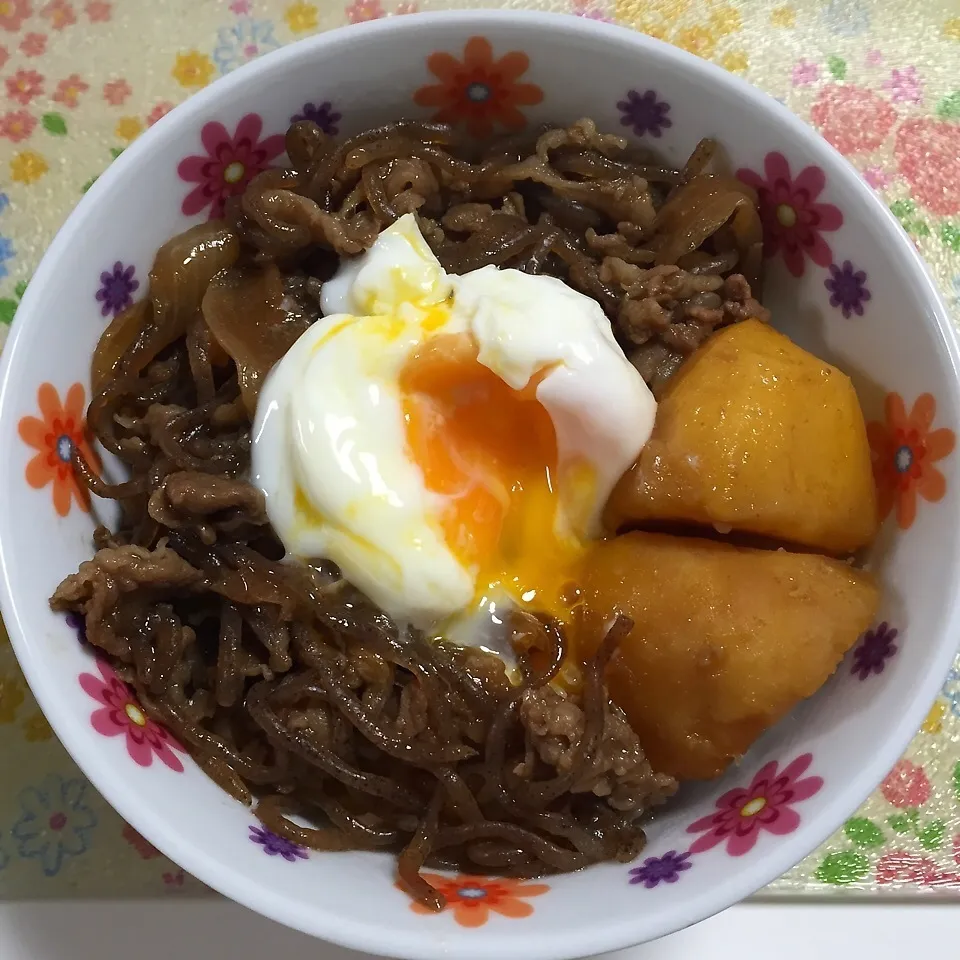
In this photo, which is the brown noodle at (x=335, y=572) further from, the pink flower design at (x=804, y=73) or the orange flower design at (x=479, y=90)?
the pink flower design at (x=804, y=73)

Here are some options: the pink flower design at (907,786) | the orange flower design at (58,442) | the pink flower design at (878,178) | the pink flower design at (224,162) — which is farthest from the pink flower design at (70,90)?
the pink flower design at (907,786)

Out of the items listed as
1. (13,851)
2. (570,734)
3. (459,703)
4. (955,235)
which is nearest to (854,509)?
(570,734)

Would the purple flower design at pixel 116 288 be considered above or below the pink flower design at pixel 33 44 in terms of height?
below

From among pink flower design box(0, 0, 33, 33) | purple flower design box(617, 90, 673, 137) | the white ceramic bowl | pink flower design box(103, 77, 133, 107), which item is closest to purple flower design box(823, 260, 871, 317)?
the white ceramic bowl

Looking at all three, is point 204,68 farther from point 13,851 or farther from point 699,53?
point 13,851

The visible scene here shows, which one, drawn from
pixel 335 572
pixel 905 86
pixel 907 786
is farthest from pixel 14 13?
pixel 907 786

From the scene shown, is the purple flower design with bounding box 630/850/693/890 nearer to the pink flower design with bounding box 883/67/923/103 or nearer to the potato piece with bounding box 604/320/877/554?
the potato piece with bounding box 604/320/877/554

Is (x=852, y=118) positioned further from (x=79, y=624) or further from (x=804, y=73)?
(x=79, y=624)
